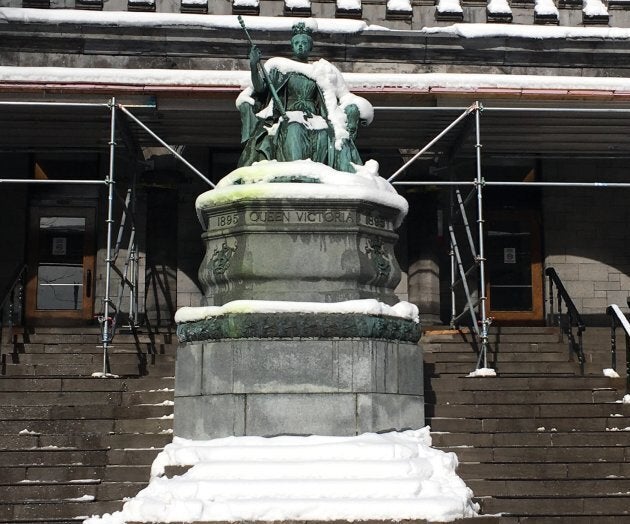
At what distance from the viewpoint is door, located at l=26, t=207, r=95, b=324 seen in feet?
63.9

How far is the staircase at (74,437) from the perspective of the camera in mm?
10898

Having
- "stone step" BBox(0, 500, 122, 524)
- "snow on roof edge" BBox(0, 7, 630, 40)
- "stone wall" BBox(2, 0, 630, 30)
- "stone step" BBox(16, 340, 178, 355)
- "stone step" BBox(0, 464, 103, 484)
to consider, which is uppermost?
"stone wall" BBox(2, 0, 630, 30)

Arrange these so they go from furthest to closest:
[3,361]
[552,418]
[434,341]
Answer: [434,341], [3,361], [552,418]

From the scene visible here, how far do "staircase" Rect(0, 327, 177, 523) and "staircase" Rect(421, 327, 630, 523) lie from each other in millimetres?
2901

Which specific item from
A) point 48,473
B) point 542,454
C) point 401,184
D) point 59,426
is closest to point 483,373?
point 542,454

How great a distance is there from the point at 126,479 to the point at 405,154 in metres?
9.48

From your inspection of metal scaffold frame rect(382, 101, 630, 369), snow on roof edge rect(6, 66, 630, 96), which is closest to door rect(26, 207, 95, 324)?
snow on roof edge rect(6, 66, 630, 96)

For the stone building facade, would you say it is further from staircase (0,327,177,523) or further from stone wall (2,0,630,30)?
staircase (0,327,177,523)

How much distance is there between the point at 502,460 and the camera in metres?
11.4

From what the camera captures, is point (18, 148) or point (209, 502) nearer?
point (209, 502)

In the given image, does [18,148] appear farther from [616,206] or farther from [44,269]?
[616,206]

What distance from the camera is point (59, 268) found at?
19562 millimetres

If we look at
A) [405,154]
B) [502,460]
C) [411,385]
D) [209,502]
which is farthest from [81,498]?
[405,154]

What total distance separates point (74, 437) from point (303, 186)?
133 inches
